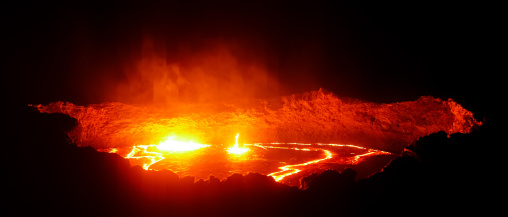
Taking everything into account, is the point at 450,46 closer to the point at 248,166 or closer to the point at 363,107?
the point at 363,107

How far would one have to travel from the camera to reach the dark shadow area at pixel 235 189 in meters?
3.24

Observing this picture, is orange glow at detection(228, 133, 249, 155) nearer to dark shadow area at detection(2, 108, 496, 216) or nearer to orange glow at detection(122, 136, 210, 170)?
orange glow at detection(122, 136, 210, 170)

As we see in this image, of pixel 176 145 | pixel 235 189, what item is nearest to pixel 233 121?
→ pixel 176 145

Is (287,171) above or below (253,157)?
below

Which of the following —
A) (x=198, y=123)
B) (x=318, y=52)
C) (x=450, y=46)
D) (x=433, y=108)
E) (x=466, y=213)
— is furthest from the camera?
(x=198, y=123)

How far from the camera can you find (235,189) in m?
3.42

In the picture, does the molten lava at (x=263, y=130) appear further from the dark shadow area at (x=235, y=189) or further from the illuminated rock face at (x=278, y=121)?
the dark shadow area at (x=235, y=189)

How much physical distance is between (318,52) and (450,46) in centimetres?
209

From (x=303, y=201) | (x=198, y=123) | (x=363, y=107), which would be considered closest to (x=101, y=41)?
(x=198, y=123)

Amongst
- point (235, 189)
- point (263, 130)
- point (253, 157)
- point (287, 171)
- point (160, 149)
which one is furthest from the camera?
point (263, 130)

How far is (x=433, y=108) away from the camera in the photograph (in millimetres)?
6141

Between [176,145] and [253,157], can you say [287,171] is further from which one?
[176,145]

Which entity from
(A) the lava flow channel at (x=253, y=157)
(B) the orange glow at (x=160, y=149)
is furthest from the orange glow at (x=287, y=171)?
(B) the orange glow at (x=160, y=149)

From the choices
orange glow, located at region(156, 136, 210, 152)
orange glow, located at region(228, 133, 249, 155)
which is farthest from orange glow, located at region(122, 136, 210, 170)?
orange glow, located at region(228, 133, 249, 155)
